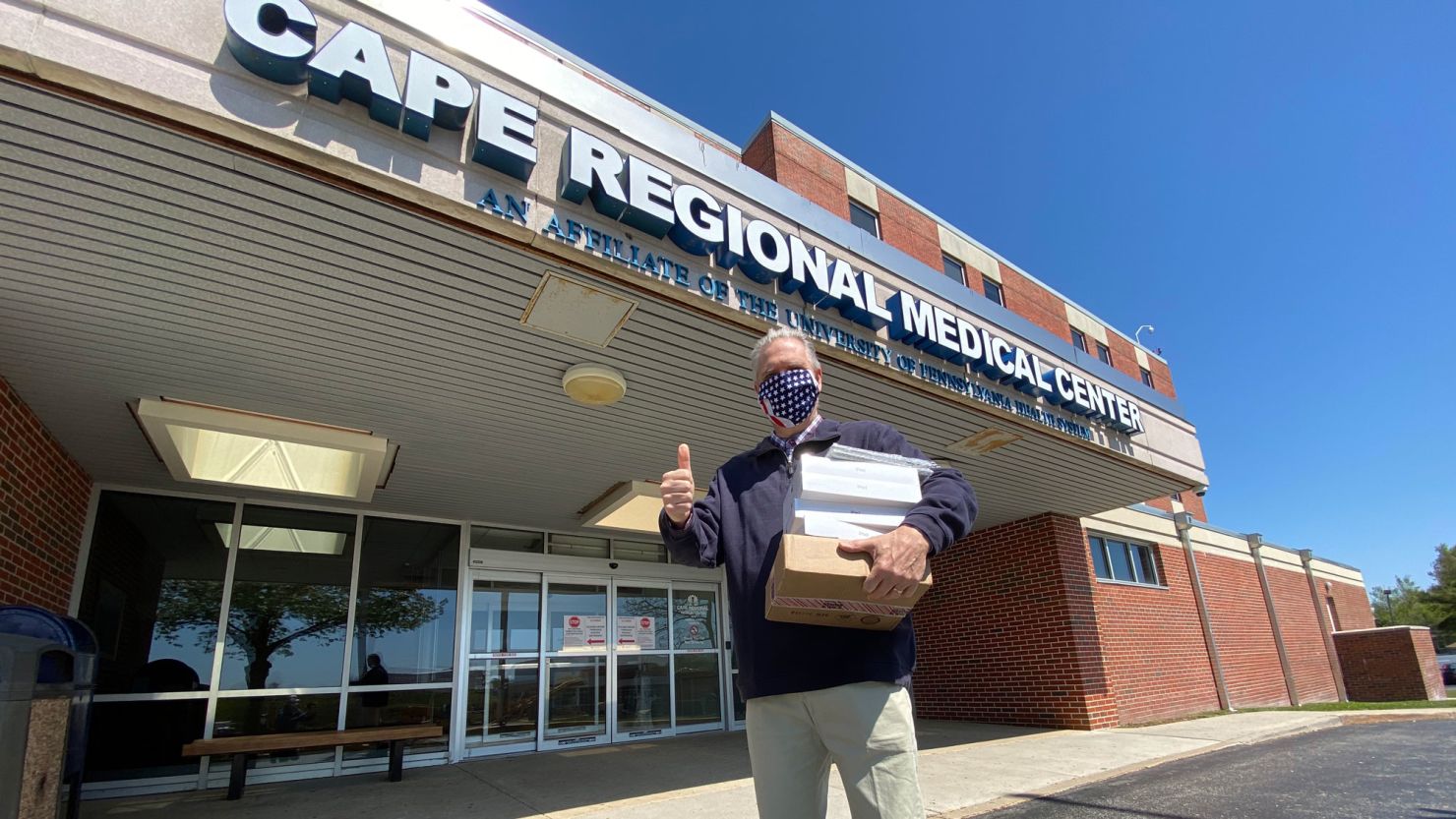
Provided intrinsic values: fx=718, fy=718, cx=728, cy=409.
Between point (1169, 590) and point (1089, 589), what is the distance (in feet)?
10.4

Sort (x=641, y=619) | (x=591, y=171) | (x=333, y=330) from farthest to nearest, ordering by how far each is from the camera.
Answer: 1. (x=641, y=619)
2. (x=333, y=330)
3. (x=591, y=171)

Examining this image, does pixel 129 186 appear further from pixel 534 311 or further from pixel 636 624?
pixel 636 624

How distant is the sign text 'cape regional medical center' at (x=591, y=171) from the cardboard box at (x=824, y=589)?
2.74 meters

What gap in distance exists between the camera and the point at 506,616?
27.2ft

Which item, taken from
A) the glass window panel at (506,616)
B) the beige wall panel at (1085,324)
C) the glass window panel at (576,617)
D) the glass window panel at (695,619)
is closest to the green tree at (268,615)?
the glass window panel at (506,616)

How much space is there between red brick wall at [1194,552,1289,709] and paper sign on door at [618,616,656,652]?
9.05 meters

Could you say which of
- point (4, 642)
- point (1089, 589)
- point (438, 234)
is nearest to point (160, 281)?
point (438, 234)

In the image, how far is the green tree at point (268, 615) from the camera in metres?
6.58

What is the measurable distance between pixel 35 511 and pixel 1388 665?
24139 millimetres

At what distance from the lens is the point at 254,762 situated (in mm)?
6531

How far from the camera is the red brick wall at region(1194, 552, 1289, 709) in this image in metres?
12.1

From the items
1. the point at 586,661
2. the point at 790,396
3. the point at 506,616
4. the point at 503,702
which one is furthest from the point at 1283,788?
the point at 506,616

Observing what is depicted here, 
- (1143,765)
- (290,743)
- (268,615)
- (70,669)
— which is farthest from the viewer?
(268,615)

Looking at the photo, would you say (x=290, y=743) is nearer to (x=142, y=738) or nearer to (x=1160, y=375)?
(x=142, y=738)
